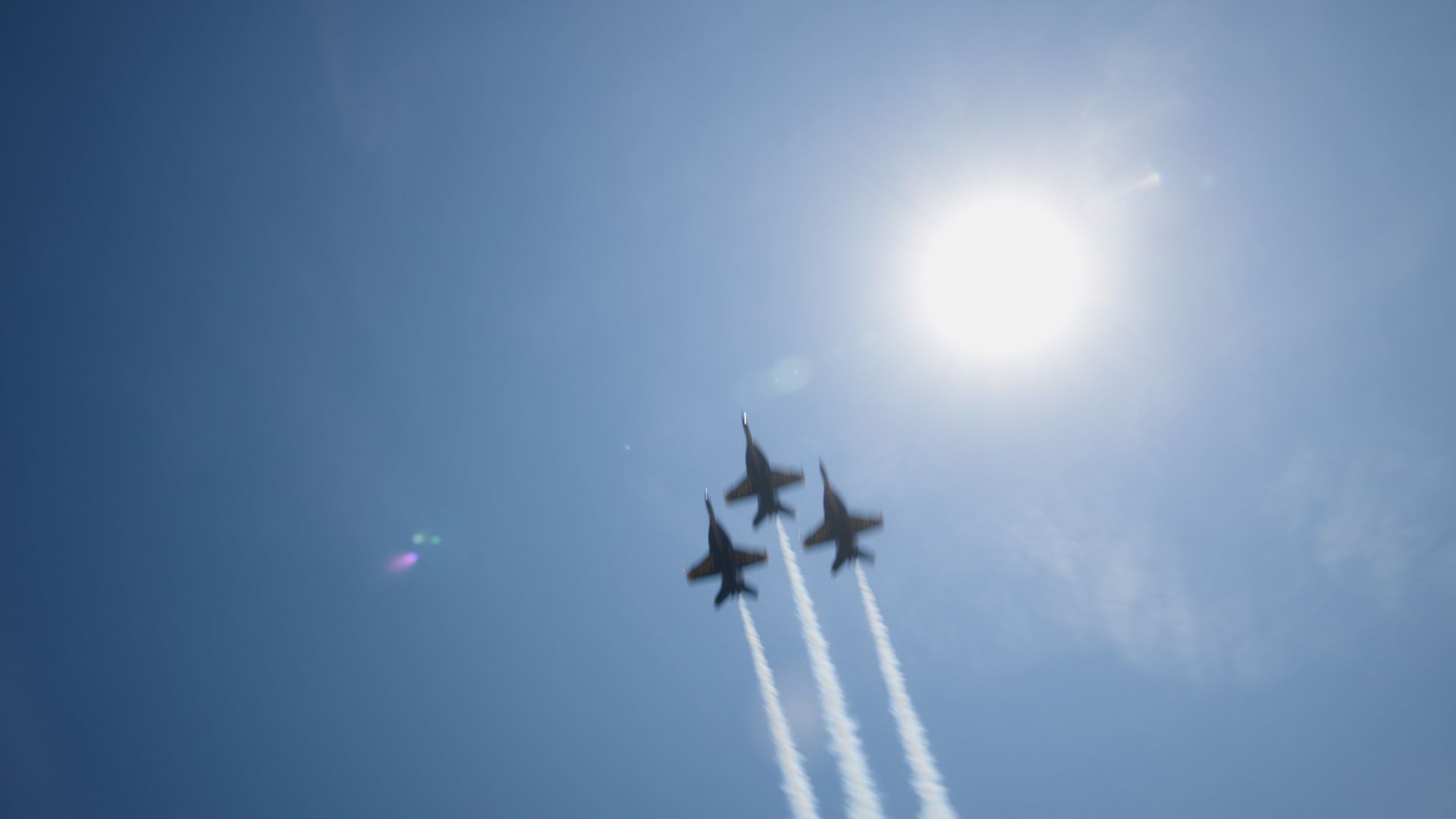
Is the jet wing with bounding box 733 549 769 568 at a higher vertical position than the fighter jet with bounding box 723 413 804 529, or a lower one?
lower

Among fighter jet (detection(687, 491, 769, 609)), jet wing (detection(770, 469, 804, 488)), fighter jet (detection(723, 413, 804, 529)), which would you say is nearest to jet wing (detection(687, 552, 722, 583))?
fighter jet (detection(687, 491, 769, 609))

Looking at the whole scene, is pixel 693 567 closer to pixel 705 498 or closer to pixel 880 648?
pixel 705 498

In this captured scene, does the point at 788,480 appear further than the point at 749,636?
No

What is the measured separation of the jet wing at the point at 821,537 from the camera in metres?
42.4

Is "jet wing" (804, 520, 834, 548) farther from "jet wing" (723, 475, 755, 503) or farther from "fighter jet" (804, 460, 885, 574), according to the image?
"jet wing" (723, 475, 755, 503)

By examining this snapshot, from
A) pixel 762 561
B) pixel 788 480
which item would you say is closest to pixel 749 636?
pixel 762 561

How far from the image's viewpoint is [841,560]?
4216 centimetres

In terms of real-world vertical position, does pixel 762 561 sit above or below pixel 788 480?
below

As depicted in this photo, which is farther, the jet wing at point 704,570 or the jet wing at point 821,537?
the jet wing at point 821,537

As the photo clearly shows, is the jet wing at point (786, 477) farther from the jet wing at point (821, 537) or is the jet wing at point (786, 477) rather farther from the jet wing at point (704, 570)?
the jet wing at point (704, 570)

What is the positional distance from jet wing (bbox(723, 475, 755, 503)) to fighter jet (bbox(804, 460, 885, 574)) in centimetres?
627

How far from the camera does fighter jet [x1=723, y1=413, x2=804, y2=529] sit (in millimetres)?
41594

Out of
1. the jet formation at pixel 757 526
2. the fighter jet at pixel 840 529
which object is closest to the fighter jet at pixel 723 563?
the jet formation at pixel 757 526

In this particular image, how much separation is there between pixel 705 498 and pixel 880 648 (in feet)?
72.1
